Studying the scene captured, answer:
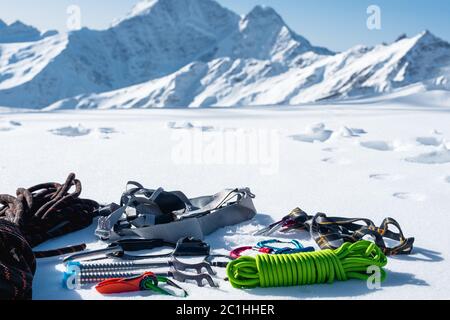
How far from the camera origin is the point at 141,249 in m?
3.06

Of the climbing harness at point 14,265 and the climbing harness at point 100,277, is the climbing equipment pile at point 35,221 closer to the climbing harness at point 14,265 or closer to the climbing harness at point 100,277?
the climbing harness at point 14,265

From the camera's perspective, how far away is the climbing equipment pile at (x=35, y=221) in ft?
8.20

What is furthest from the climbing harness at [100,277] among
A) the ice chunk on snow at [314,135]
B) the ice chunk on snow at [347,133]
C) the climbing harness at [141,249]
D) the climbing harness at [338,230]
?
the ice chunk on snow at [347,133]

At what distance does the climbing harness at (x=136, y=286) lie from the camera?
7.82 feet

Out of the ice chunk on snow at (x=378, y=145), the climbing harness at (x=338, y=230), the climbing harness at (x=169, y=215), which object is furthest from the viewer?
the ice chunk on snow at (x=378, y=145)

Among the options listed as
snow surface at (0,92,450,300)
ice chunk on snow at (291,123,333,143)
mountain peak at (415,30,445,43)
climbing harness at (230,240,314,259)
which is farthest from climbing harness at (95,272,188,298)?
mountain peak at (415,30,445,43)

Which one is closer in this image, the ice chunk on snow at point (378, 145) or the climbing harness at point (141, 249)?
the climbing harness at point (141, 249)

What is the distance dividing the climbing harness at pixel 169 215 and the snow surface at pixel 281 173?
99 millimetres

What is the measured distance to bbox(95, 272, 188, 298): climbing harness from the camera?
238 cm

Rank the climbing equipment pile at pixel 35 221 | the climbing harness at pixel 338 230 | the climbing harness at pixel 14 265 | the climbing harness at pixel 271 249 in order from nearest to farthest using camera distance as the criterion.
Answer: the climbing harness at pixel 14 265, the climbing equipment pile at pixel 35 221, the climbing harness at pixel 271 249, the climbing harness at pixel 338 230

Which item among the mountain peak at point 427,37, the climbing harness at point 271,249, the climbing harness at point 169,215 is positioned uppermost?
the mountain peak at point 427,37

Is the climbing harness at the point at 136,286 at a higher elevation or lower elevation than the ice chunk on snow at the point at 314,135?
lower

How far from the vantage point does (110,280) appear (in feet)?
7.88
